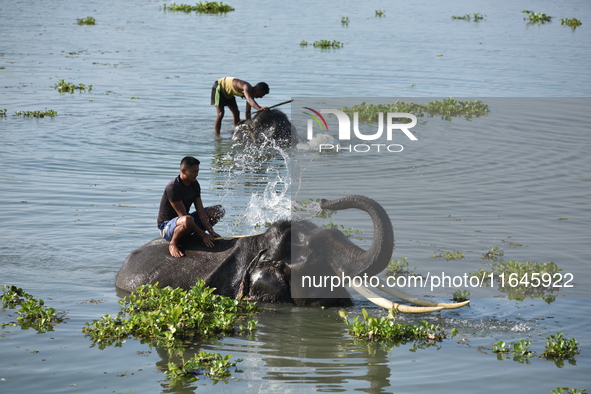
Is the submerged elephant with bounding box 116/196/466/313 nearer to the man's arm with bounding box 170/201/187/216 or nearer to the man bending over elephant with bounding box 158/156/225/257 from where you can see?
the man bending over elephant with bounding box 158/156/225/257

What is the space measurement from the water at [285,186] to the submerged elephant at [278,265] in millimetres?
235

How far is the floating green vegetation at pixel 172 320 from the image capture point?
20.3 ft

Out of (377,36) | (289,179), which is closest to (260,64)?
(377,36)

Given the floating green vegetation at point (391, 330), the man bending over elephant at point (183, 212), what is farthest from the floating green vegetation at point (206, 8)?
the floating green vegetation at point (391, 330)

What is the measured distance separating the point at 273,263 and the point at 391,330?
131 cm

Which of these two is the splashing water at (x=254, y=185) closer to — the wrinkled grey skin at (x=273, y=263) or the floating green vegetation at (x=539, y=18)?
the wrinkled grey skin at (x=273, y=263)

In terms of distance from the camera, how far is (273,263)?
694cm

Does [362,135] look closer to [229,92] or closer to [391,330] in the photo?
[229,92]

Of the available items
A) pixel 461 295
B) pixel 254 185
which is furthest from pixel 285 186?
pixel 461 295

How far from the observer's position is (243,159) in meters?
13.1

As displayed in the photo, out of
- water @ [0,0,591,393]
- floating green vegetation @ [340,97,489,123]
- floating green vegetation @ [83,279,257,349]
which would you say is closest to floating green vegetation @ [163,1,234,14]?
water @ [0,0,591,393]

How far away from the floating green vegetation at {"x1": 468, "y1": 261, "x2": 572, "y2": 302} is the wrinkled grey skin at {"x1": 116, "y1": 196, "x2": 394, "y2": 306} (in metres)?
1.64

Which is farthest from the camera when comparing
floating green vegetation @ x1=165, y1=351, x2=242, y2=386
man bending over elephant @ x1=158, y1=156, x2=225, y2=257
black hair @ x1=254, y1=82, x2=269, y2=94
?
black hair @ x1=254, y1=82, x2=269, y2=94

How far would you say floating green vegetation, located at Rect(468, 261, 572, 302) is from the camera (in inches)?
294
